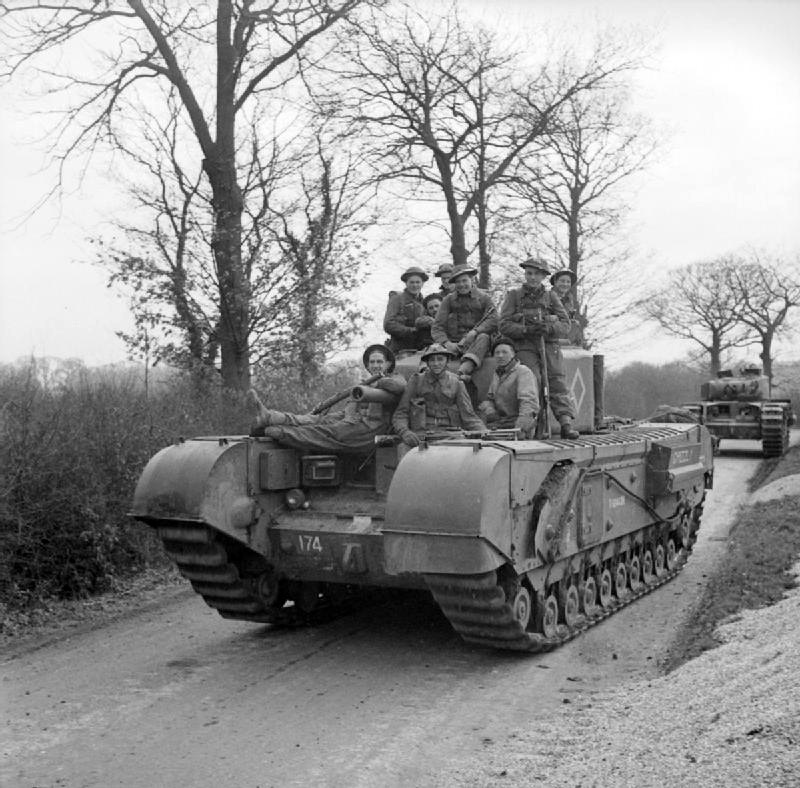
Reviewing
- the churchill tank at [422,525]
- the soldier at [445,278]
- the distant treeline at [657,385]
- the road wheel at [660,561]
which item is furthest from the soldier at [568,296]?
the distant treeline at [657,385]

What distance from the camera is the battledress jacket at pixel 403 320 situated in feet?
36.9

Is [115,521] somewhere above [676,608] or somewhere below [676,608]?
above

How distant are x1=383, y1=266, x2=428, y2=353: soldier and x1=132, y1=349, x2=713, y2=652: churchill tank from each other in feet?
3.71

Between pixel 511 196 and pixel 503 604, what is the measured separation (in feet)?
61.4

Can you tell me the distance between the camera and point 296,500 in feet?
29.9

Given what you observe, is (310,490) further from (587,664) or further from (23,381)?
(23,381)

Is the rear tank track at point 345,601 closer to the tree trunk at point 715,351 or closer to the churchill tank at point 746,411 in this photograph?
the churchill tank at point 746,411

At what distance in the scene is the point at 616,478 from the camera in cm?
1002

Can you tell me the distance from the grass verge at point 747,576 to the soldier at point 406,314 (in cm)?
391

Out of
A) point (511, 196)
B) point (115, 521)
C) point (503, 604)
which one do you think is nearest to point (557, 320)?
point (503, 604)

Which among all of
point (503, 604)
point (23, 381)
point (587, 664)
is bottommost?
point (587, 664)

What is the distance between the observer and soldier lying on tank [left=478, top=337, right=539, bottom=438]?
30.3ft

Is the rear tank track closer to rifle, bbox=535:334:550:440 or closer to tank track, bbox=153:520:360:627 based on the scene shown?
tank track, bbox=153:520:360:627

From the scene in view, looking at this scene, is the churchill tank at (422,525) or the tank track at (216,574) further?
the tank track at (216,574)
